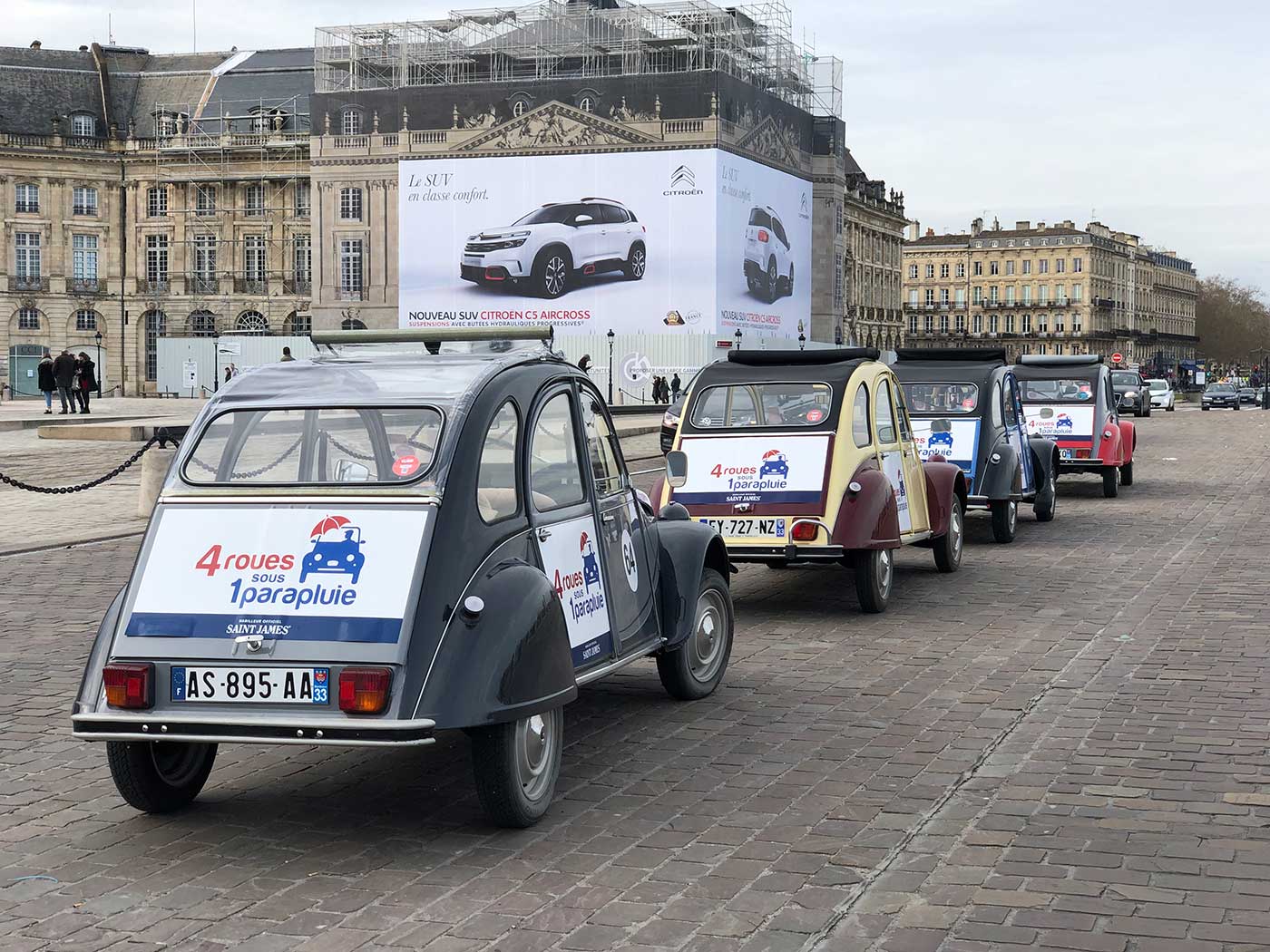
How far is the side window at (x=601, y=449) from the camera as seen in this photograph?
23.5 feet

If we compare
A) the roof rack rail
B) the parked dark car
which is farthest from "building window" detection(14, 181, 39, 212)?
the roof rack rail

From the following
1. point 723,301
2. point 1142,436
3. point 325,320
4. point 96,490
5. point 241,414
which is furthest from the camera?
point 325,320

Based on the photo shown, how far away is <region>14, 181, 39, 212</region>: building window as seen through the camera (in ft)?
291

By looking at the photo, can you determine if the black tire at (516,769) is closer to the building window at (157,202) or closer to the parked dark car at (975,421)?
the parked dark car at (975,421)

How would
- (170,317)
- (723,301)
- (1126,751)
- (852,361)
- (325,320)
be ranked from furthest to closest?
(170,317) < (325,320) < (723,301) < (852,361) < (1126,751)

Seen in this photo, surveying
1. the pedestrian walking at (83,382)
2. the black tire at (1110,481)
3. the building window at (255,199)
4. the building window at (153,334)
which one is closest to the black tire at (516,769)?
the black tire at (1110,481)

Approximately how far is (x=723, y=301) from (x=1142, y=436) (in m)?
26.1

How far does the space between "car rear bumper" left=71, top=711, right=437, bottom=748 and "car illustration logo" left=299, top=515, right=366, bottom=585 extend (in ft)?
1.73

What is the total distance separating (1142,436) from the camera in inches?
1676

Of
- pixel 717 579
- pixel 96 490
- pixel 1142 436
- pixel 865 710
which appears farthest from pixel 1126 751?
pixel 1142 436

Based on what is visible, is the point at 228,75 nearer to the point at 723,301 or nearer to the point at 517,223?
the point at 517,223

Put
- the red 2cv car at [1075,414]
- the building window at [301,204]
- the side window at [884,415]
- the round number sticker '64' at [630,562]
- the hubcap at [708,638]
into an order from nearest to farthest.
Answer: the round number sticker '64' at [630,562] < the hubcap at [708,638] < the side window at [884,415] < the red 2cv car at [1075,414] < the building window at [301,204]

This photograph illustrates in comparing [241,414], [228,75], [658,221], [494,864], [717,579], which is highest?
[228,75]

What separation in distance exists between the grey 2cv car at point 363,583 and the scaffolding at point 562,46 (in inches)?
2464
